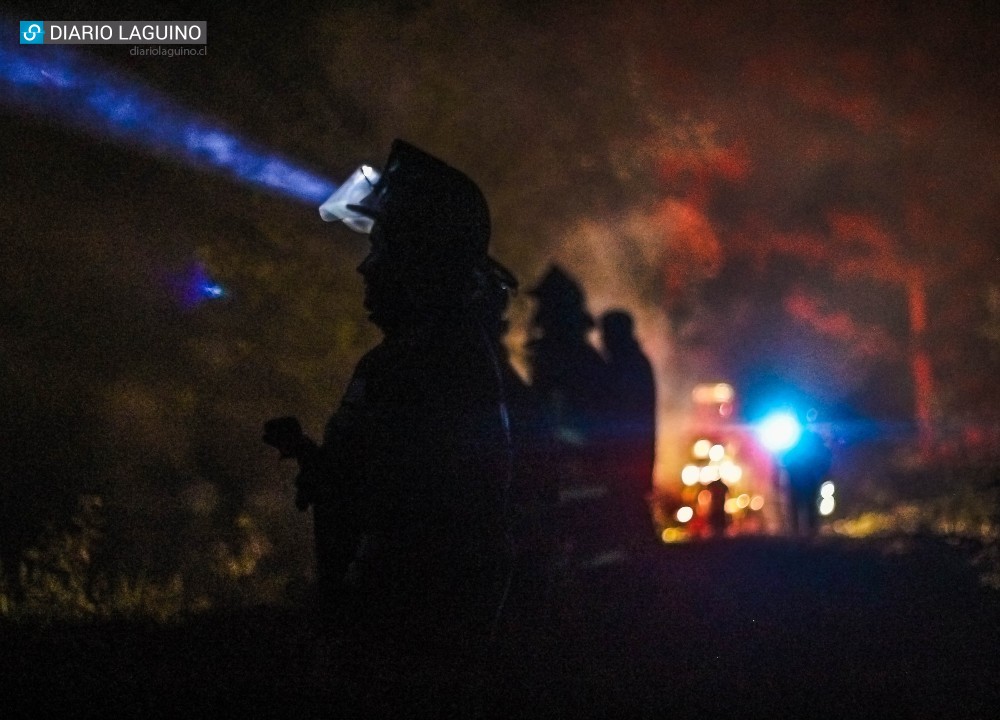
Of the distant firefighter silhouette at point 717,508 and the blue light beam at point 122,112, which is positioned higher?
the blue light beam at point 122,112

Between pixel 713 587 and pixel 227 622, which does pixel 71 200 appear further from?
pixel 713 587

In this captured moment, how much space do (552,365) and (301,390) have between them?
2.73 meters

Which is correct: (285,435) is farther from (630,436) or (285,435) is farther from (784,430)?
(784,430)

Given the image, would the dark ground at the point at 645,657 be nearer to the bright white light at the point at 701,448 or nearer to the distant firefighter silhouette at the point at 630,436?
the distant firefighter silhouette at the point at 630,436

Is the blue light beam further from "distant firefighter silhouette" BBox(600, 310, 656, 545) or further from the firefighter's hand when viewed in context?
the firefighter's hand

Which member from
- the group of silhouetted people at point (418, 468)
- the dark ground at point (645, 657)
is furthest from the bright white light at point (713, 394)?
the group of silhouetted people at point (418, 468)

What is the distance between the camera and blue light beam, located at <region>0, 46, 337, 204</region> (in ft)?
21.1

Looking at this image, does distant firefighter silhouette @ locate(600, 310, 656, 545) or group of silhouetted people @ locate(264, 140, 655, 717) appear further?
distant firefighter silhouette @ locate(600, 310, 656, 545)

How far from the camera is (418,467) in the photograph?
271 centimetres

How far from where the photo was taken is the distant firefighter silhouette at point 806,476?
905 cm

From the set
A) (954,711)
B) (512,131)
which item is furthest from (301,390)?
(954,711)

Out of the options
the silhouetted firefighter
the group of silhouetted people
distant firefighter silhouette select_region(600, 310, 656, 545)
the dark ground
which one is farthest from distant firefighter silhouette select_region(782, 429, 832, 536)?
the silhouetted firefighter

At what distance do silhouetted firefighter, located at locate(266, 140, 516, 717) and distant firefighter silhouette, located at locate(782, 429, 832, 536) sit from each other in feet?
23.4

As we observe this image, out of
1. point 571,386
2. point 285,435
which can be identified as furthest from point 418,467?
point 571,386
